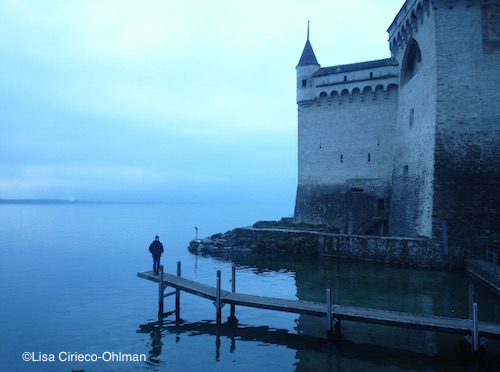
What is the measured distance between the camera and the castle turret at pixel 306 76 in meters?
31.9

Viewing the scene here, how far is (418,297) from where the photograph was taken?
15.8 metres

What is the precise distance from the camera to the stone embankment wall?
20.6 m

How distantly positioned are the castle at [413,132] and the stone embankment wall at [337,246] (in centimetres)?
96

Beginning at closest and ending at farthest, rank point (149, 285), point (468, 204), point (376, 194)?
point (149, 285)
point (468, 204)
point (376, 194)

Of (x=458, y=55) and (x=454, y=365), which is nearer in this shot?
(x=454, y=365)

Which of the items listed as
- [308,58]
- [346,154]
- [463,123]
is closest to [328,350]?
[463,123]

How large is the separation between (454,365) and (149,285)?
43.4ft

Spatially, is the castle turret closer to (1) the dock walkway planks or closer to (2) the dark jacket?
(2) the dark jacket

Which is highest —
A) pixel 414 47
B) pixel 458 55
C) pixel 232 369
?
pixel 414 47

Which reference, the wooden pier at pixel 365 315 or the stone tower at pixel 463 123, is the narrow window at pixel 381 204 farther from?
the wooden pier at pixel 365 315

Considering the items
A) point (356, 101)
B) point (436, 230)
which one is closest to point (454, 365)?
point (436, 230)

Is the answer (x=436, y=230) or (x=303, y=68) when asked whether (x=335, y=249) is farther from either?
(x=303, y=68)

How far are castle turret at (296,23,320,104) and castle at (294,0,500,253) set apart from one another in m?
0.08

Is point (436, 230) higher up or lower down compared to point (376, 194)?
lower down
